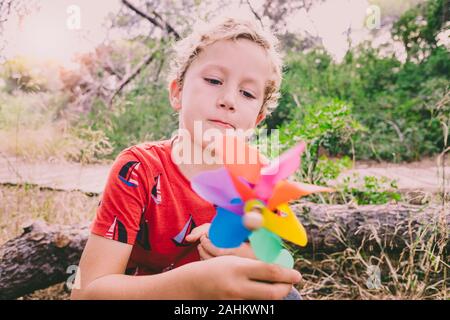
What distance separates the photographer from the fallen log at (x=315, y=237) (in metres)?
1.10

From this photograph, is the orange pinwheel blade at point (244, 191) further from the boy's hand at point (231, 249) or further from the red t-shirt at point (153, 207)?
the red t-shirt at point (153, 207)

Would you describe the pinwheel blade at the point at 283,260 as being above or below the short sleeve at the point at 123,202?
below

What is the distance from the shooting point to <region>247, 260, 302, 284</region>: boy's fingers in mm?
433

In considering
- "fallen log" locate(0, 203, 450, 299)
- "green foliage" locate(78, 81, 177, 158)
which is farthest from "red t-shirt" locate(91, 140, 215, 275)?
"green foliage" locate(78, 81, 177, 158)

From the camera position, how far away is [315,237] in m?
1.27

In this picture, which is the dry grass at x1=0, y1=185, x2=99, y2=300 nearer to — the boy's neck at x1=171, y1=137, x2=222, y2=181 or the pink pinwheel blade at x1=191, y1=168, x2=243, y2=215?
the boy's neck at x1=171, y1=137, x2=222, y2=181

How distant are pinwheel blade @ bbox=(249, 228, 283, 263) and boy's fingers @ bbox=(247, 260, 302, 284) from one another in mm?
25

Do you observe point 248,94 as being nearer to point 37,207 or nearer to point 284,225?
point 284,225

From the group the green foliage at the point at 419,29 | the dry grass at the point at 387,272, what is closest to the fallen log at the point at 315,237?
the dry grass at the point at 387,272

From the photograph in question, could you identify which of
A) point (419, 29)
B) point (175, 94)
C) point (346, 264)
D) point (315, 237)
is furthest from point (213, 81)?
point (419, 29)

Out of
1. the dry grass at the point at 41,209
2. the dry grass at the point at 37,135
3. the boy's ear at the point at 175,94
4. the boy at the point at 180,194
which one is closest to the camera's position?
the boy at the point at 180,194

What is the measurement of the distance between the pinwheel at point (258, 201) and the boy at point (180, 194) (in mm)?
56

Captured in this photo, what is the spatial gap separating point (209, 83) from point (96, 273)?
314 millimetres
